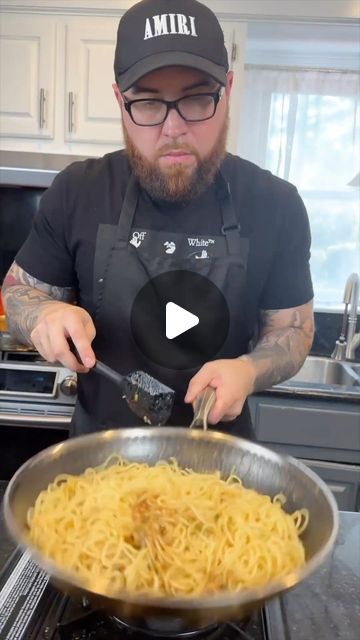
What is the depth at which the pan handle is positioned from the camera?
3.34 ft

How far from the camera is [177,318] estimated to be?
1480 mm

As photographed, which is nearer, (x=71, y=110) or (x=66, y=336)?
(x=66, y=336)

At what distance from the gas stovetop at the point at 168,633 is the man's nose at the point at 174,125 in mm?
960

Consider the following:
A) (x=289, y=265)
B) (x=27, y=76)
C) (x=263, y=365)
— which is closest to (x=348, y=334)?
(x=289, y=265)

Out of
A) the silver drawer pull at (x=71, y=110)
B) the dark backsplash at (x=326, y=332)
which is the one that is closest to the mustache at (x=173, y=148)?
the silver drawer pull at (x=71, y=110)

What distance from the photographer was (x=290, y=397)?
221cm

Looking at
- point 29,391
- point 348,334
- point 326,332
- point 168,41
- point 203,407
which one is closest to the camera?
point 203,407

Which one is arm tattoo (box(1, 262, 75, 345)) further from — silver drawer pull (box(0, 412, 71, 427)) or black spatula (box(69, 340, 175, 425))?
silver drawer pull (box(0, 412, 71, 427))

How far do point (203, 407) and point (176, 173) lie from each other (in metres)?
0.65

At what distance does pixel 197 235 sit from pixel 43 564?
3.31 ft

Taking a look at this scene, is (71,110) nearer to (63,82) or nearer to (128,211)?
(63,82)

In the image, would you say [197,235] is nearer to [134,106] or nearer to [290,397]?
[134,106]

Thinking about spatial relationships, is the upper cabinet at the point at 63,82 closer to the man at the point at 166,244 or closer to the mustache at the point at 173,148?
the man at the point at 166,244

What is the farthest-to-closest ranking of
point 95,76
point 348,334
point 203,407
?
point 348,334
point 95,76
point 203,407
